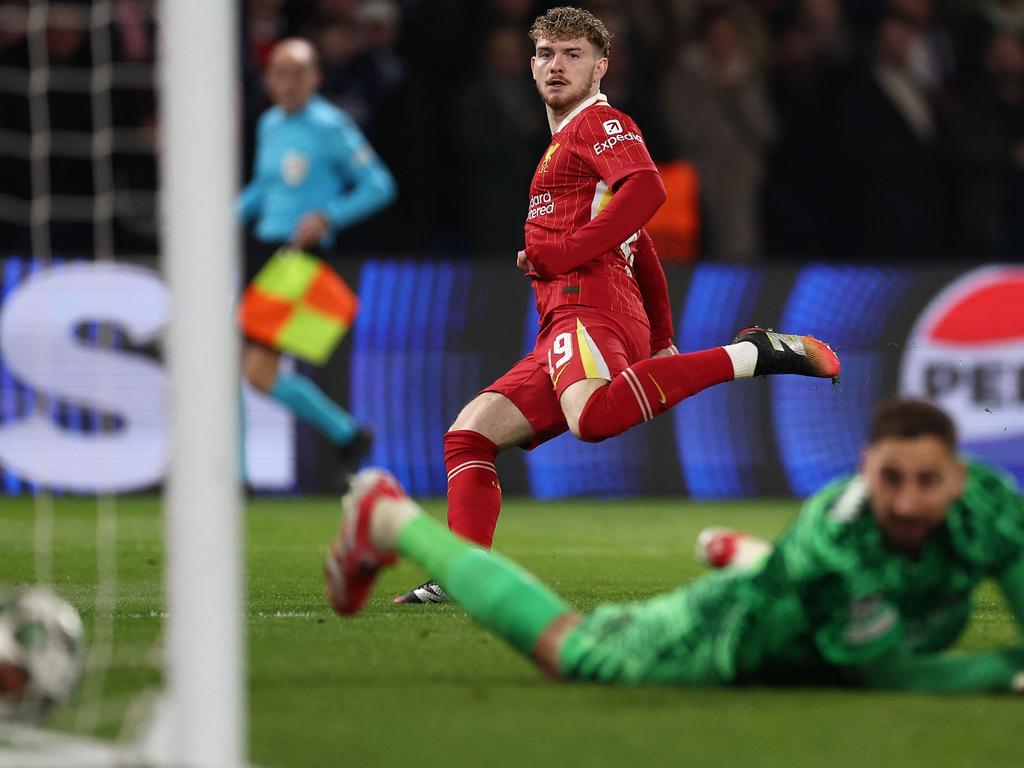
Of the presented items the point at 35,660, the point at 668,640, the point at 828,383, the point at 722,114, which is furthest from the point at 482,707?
the point at 722,114

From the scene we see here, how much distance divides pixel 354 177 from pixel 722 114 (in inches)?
147

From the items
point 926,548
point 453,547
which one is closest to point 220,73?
point 453,547

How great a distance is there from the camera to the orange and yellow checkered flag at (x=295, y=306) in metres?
9.56

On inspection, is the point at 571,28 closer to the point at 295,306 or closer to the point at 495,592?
the point at 495,592

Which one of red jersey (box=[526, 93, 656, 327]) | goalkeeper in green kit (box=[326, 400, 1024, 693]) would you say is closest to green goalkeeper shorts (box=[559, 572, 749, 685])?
goalkeeper in green kit (box=[326, 400, 1024, 693])

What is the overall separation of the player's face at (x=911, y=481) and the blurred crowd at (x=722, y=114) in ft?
26.4

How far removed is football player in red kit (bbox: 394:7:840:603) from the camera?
5.83 meters

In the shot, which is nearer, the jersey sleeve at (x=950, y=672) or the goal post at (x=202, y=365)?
the goal post at (x=202, y=365)

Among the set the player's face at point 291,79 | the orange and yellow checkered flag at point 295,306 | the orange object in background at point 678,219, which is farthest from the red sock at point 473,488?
the orange object in background at point 678,219

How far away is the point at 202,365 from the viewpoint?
10.7 feet

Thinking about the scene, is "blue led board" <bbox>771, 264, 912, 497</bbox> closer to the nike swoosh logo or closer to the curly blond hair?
the curly blond hair

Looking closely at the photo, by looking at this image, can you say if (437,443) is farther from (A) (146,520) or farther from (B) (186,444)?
(B) (186,444)

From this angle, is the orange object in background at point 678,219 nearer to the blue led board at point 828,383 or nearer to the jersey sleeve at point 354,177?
the blue led board at point 828,383

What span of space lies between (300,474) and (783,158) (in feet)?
14.3
